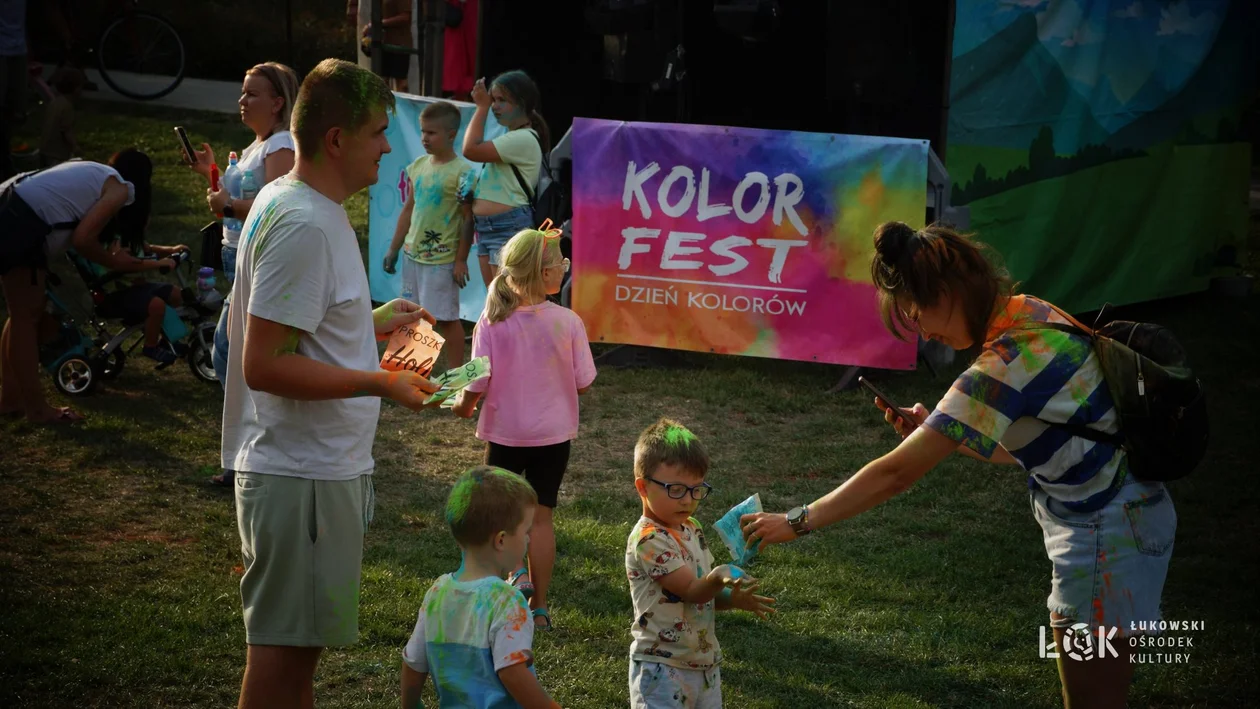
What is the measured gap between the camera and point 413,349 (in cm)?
354

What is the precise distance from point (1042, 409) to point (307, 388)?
180 centimetres

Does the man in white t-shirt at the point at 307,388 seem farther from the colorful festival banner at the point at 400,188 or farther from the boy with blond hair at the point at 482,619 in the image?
the colorful festival banner at the point at 400,188

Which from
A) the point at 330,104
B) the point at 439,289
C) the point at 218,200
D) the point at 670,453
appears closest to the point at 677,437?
the point at 670,453

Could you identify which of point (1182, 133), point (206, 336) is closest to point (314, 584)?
point (206, 336)

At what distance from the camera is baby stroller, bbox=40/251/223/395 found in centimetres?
809

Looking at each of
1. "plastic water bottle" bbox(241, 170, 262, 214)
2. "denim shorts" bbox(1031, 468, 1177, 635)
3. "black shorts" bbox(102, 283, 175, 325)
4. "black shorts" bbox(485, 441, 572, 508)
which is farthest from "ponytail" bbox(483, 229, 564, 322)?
"black shorts" bbox(102, 283, 175, 325)

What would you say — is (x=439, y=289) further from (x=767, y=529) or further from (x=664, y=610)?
Answer: (x=767, y=529)

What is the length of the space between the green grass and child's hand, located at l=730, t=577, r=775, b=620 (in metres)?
1.23

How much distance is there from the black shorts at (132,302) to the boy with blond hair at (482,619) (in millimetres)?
5838

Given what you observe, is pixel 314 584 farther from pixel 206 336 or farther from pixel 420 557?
pixel 206 336

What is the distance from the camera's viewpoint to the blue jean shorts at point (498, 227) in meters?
7.84

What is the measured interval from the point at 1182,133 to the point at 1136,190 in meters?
0.83

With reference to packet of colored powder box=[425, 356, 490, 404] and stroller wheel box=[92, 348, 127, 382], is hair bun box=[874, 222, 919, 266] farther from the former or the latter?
stroller wheel box=[92, 348, 127, 382]

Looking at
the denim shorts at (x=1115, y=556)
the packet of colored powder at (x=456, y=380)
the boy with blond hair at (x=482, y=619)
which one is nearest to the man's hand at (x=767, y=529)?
the boy with blond hair at (x=482, y=619)
